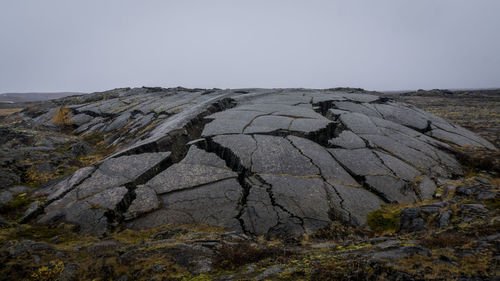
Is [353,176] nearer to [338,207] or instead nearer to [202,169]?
[338,207]

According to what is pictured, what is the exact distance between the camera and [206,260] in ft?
12.5

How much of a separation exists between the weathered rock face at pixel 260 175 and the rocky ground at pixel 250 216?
5 cm

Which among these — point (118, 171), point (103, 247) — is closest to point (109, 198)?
point (118, 171)

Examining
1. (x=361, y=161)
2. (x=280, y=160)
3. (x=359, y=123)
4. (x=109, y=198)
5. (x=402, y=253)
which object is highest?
(x=359, y=123)

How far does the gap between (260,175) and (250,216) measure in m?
1.38

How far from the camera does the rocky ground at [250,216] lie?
3.31m

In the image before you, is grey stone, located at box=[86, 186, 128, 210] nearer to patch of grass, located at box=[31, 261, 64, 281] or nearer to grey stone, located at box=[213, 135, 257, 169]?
patch of grass, located at box=[31, 261, 64, 281]

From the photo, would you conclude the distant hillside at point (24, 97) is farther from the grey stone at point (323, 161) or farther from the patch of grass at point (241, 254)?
the patch of grass at point (241, 254)

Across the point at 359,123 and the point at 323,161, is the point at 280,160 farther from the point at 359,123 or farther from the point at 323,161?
Result: the point at 359,123

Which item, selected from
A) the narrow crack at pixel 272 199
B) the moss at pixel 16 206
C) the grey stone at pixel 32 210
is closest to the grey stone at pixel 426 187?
the narrow crack at pixel 272 199

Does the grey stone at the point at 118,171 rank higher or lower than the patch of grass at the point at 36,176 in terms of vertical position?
higher

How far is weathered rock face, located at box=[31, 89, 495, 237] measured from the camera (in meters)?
5.48

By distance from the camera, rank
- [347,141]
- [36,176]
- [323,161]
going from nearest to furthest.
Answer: [323,161] < [36,176] < [347,141]

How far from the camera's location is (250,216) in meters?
5.40
